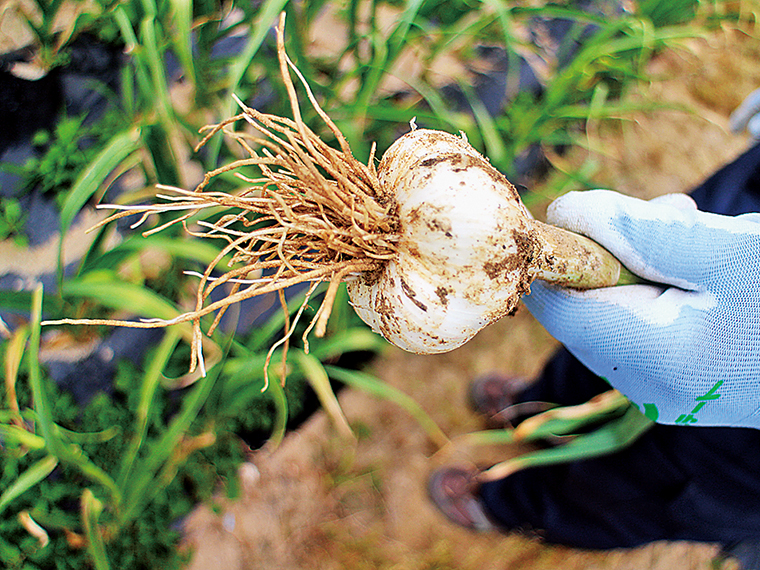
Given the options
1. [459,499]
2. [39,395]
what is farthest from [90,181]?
[459,499]

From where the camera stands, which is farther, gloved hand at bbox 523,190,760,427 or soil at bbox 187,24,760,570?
soil at bbox 187,24,760,570

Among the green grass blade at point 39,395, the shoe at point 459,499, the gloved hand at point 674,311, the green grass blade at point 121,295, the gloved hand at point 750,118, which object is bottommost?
the shoe at point 459,499

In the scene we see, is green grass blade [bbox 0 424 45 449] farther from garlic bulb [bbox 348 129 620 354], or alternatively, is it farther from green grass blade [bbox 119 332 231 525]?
garlic bulb [bbox 348 129 620 354]

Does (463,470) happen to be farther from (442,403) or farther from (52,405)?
(52,405)

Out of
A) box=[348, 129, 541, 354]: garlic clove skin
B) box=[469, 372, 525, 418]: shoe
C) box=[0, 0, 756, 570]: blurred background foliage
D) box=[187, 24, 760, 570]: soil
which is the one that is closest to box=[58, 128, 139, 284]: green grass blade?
box=[0, 0, 756, 570]: blurred background foliage

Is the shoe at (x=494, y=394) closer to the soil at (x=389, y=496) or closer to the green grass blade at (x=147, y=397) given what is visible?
the soil at (x=389, y=496)

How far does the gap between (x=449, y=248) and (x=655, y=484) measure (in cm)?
69

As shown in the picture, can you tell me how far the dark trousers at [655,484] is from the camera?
2.35ft

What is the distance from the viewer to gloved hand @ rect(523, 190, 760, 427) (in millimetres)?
578

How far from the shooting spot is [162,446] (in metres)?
0.68

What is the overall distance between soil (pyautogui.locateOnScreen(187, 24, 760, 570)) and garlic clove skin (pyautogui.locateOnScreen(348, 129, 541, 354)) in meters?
0.66

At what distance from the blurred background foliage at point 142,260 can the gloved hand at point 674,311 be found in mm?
321

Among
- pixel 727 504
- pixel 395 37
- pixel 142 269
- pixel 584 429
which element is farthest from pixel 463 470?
pixel 395 37

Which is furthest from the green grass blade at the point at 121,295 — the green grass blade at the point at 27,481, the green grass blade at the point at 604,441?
the green grass blade at the point at 604,441
